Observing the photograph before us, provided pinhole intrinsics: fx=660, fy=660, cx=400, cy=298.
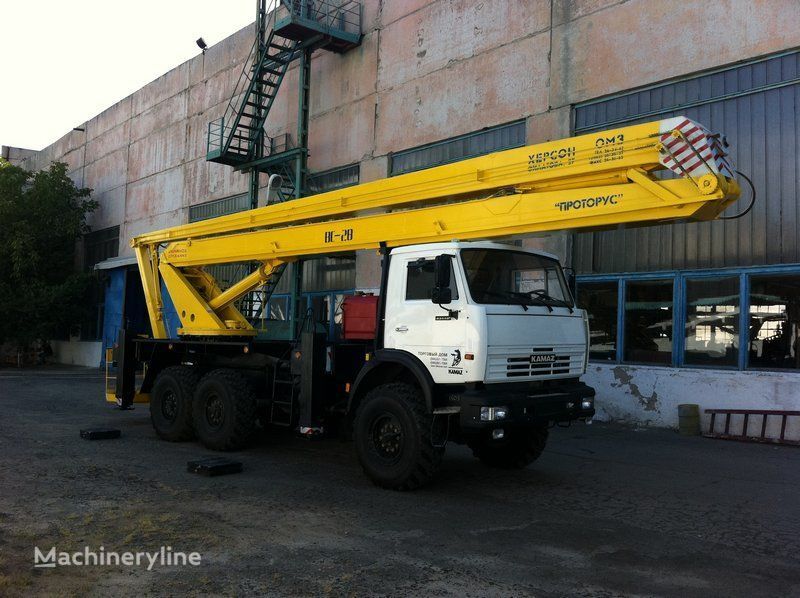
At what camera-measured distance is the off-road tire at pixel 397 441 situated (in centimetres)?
680

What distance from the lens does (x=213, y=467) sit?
7641mm

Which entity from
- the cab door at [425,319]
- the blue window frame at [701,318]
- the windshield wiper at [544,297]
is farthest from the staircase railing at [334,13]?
the windshield wiper at [544,297]

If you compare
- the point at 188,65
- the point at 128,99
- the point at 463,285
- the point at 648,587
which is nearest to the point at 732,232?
the point at 463,285

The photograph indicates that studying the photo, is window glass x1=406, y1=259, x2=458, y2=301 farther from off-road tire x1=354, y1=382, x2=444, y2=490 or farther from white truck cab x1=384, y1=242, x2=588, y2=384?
off-road tire x1=354, y1=382, x2=444, y2=490

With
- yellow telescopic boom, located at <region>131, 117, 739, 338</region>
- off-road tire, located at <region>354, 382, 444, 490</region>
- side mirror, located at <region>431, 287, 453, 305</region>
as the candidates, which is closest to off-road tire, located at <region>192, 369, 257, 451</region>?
yellow telescopic boom, located at <region>131, 117, 739, 338</region>

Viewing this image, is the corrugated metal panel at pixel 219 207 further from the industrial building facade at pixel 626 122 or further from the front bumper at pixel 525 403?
the front bumper at pixel 525 403

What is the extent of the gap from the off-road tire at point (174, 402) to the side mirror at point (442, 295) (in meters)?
4.91

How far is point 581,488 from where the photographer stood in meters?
7.52

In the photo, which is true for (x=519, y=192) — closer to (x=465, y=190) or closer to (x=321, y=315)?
(x=465, y=190)

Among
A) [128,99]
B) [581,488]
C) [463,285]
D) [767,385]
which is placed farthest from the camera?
[128,99]

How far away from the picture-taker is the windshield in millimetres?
7039

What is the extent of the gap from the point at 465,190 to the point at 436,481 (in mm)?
3361

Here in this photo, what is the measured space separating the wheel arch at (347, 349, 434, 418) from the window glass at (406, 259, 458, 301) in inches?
25.9

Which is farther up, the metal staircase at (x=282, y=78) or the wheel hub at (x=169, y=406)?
the metal staircase at (x=282, y=78)
